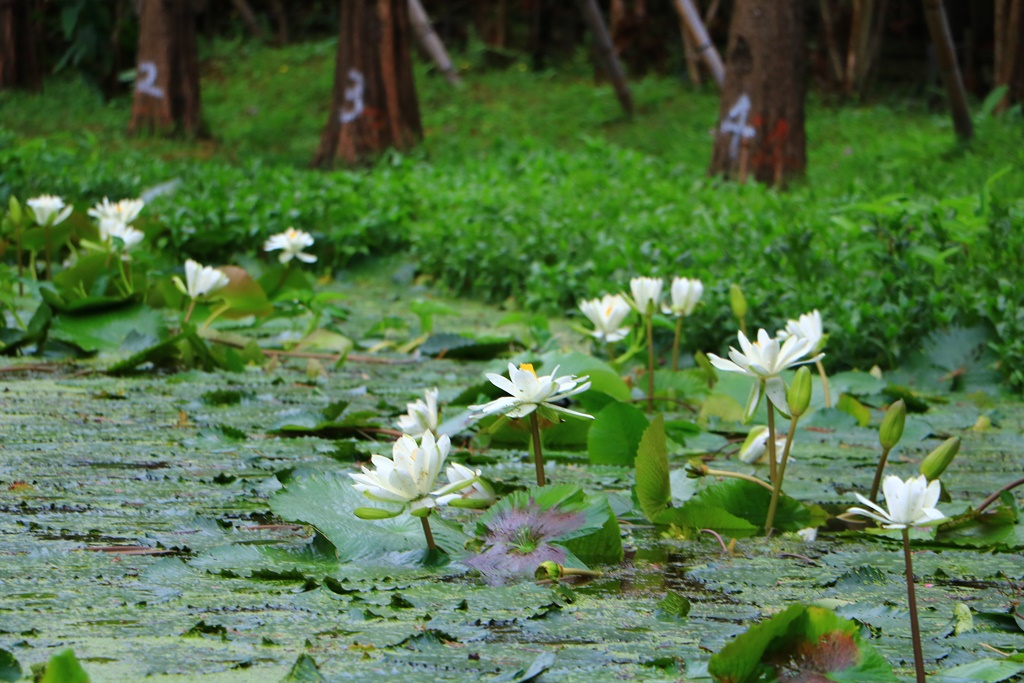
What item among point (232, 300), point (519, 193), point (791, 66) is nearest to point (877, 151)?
point (791, 66)

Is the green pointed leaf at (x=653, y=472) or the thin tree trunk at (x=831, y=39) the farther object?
the thin tree trunk at (x=831, y=39)

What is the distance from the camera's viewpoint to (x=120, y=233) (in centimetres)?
295

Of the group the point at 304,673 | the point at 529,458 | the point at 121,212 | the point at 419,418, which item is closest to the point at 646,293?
the point at 529,458

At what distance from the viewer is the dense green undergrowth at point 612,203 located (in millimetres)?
3146

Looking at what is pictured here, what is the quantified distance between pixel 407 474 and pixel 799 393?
0.51 meters

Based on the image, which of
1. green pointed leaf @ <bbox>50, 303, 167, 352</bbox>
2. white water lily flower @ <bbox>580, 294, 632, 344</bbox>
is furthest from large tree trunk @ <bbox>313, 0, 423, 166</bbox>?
white water lily flower @ <bbox>580, 294, 632, 344</bbox>

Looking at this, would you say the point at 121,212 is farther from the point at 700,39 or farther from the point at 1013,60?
the point at 1013,60

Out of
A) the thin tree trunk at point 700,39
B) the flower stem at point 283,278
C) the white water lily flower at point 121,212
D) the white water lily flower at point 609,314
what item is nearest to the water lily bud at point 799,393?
the white water lily flower at point 609,314

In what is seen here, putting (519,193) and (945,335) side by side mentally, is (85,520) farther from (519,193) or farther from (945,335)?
(519,193)

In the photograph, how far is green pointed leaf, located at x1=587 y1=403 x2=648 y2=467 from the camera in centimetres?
167

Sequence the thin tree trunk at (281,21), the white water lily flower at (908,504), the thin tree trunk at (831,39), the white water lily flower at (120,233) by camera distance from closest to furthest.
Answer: the white water lily flower at (908,504), the white water lily flower at (120,233), the thin tree trunk at (831,39), the thin tree trunk at (281,21)

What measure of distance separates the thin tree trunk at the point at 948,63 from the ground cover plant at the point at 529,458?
1.95 metres

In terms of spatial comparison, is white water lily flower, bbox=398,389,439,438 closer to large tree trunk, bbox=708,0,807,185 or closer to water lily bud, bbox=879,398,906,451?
water lily bud, bbox=879,398,906,451

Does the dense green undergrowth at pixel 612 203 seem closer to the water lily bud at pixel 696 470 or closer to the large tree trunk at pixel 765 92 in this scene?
the large tree trunk at pixel 765 92
